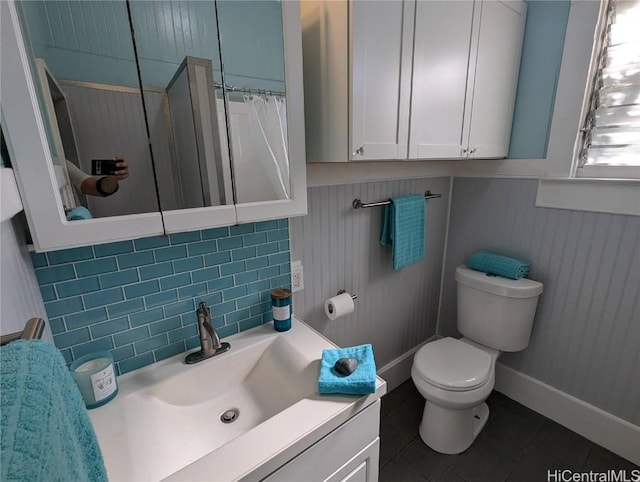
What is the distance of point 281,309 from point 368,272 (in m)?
0.63

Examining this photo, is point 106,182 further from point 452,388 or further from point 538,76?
point 538,76

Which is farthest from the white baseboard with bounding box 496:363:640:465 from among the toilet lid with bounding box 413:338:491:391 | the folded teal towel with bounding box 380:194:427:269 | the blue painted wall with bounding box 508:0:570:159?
the blue painted wall with bounding box 508:0:570:159

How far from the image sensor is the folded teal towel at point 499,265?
1577 millimetres

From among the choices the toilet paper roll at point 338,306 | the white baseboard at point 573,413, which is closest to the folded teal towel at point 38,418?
the toilet paper roll at point 338,306

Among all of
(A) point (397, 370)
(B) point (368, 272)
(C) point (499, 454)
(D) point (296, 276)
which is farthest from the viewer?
(A) point (397, 370)

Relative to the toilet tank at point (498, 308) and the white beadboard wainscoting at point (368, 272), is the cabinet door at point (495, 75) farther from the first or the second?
the toilet tank at point (498, 308)

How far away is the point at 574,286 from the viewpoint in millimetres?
1509

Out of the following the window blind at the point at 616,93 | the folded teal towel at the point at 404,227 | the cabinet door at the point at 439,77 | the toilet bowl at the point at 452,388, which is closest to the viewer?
the cabinet door at the point at 439,77

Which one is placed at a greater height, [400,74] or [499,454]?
[400,74]

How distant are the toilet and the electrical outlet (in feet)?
2.43

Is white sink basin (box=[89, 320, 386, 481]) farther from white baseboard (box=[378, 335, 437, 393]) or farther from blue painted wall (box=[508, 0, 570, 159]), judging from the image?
blue painted wall (box=[508, 0, 570, 159])

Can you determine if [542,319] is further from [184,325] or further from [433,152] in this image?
[184,325]

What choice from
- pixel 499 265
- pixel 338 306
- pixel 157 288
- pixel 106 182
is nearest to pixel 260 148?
pixel 106 182

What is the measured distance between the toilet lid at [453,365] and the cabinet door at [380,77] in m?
1.03
